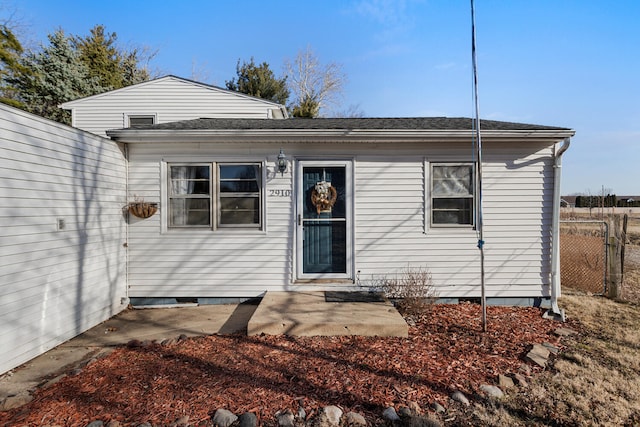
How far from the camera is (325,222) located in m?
5.24

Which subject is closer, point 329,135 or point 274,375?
point 274,375

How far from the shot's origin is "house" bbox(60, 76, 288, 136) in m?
9.52

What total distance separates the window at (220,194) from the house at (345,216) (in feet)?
0.06

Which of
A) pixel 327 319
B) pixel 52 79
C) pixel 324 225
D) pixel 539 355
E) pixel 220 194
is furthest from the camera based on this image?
pixel 52 79

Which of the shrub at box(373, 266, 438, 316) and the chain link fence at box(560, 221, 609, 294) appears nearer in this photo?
the shrub at box(373, 266, 438, 316)

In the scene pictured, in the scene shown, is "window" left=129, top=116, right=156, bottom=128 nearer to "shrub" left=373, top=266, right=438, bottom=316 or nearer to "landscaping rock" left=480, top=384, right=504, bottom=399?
"shrub" left=373, top=266, right=438, bottom=316

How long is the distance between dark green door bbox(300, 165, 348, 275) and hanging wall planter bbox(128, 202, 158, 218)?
2468 millimetres

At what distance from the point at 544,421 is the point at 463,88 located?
12.0 ft

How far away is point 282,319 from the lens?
12.8 feet

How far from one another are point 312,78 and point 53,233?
2217 cm

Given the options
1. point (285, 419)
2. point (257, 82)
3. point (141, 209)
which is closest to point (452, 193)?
point (285, 419)

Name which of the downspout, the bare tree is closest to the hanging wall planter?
the downspout

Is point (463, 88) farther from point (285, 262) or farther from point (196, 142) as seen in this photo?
point (196, 142)

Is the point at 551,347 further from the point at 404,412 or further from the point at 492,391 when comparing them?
the point at 404,412
